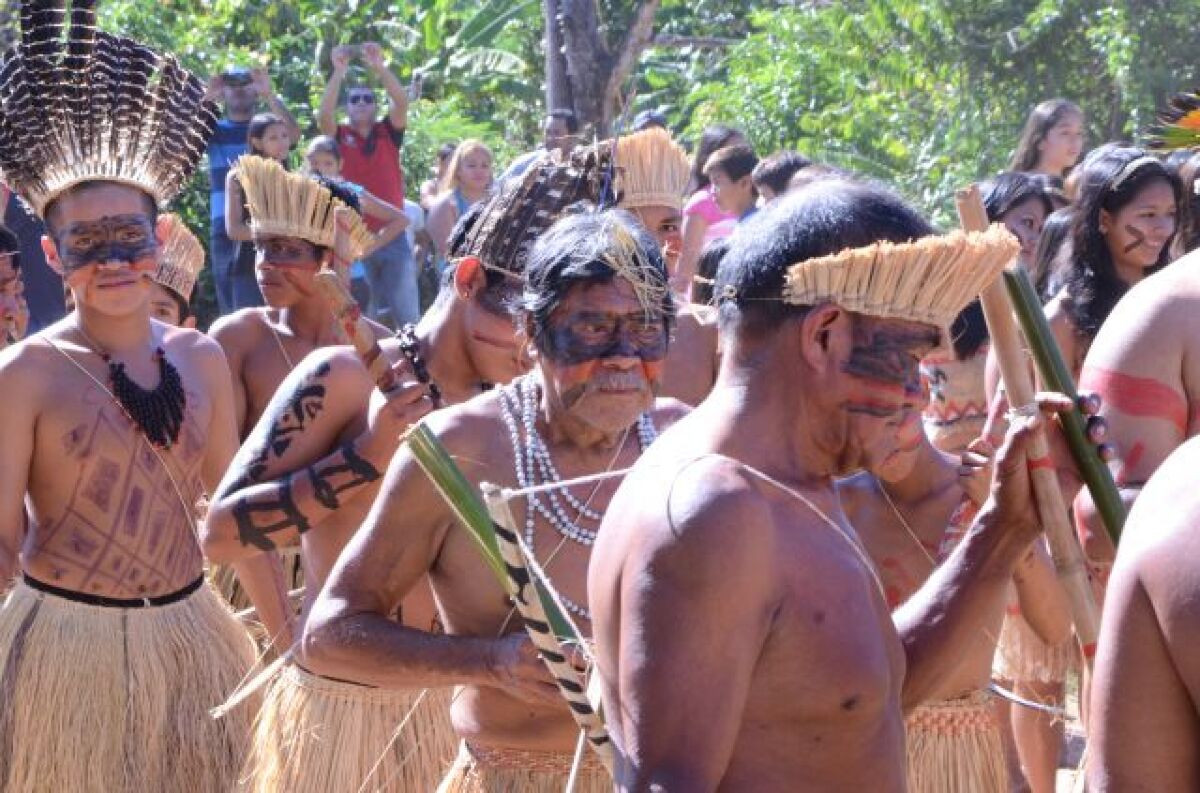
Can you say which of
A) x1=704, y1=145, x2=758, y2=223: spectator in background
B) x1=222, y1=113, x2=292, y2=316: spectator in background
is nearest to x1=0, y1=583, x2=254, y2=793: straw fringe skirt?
x1=704, y1=145, x2=758, y2=223: spectator in background

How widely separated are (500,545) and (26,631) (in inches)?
122

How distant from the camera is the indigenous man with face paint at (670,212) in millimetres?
6750

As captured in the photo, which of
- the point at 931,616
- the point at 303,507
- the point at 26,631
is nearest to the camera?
the point at 931,616

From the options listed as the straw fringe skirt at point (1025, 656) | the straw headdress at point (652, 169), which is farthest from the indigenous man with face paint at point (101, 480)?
the straw fringe skirt at point (1025, 656)

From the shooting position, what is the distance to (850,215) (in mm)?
2924

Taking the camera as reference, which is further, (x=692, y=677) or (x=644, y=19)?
(x=644, y=19)

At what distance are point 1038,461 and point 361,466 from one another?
211 centimetres

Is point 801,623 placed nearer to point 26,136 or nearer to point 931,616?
point 931,616

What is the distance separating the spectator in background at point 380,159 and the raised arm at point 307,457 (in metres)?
7.34

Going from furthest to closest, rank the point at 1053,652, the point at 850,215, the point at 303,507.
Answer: the point at 1053,652 → the point at 303,507 → the point at 850,215

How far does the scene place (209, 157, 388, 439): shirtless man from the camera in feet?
21.9

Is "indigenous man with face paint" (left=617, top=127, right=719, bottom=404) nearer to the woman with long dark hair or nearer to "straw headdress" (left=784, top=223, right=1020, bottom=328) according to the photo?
the woman with long dark hair

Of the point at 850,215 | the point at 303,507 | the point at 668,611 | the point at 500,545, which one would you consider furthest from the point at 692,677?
the point at 303,507

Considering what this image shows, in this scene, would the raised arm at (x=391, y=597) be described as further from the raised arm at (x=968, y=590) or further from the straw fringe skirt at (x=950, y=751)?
the straw fringe skirt at (x=950, y=751)
